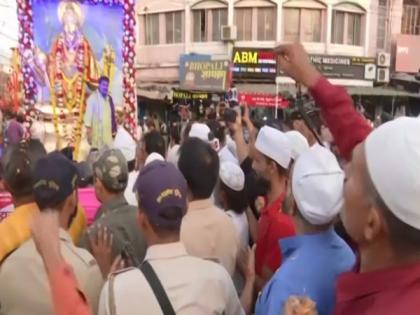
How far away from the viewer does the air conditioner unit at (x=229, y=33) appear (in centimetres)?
2834

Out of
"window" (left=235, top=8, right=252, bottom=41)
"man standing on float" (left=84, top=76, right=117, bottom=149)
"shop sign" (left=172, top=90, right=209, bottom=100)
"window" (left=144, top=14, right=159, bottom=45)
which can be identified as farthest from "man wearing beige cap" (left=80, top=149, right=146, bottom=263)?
"window" (left=144, top=14, right=159, bottom=45)

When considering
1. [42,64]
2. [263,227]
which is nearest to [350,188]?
[263,227]

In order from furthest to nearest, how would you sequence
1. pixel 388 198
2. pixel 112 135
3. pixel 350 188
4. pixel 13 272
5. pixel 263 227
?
pixel 112 135, pixel 263 227, pixel 13 272, pixel 350 188, pixel 388 198

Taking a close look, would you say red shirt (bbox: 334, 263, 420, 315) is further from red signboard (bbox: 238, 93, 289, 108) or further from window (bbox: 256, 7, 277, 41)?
window (bbox: 256, 7, 277, 41)

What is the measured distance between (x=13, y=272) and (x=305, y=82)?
1.40m

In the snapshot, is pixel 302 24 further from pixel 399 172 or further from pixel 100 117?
pixel 399 172

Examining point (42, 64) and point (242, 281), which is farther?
point (42, 64)

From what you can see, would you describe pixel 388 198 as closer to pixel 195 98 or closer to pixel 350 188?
pixel 350 188

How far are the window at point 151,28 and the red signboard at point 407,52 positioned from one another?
40.2ft

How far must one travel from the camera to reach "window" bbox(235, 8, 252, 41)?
29.4 metres

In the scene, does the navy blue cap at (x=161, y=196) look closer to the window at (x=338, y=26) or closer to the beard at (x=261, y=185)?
the beard at (x=261, y=185)

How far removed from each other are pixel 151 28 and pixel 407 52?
43.0ft

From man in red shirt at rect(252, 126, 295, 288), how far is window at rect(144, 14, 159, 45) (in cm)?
2806

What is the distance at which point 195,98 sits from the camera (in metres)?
28.0
